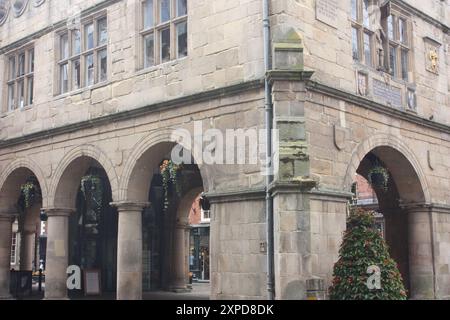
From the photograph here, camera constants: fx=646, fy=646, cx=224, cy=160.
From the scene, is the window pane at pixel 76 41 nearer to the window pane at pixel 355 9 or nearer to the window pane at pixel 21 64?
the window pane at pixel 21 64

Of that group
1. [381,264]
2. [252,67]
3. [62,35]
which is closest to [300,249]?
[381,264]

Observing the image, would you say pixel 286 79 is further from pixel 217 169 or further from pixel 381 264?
pixel 381 264

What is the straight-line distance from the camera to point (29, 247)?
79.2 feet

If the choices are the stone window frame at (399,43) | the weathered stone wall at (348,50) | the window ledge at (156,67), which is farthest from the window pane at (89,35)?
the stone window frame at (399,43)

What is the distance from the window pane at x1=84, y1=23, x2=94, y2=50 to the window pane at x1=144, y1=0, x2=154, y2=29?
1.88 metres

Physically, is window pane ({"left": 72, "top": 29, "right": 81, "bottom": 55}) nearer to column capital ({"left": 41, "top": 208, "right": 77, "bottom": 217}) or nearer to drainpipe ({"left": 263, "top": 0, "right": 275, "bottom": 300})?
column capital ({"left": 41, "top": 208, "right": 77, "bottom": 217})

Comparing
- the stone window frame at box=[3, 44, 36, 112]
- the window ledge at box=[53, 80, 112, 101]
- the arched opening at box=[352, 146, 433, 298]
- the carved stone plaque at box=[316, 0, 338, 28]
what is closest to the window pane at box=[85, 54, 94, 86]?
the window ledge at box=[53, 80, 112, 101]

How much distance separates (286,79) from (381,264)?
3.52 meters

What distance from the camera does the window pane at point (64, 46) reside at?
16350 millimetres

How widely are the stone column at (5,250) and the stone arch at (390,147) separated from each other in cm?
973

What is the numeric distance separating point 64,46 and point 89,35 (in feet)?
→ 3.68

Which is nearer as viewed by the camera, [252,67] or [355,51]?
[252,67]

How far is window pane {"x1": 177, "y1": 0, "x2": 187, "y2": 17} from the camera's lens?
1362 centimetres
